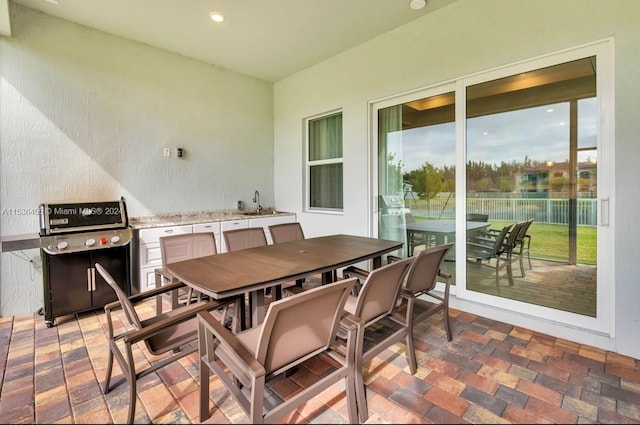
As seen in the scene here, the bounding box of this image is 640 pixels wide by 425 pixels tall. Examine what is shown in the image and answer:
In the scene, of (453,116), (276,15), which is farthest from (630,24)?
(276,15)

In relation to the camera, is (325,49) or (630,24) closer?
(630,24)

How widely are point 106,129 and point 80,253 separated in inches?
61.0

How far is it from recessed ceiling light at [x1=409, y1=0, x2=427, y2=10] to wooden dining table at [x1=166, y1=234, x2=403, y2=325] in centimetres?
241

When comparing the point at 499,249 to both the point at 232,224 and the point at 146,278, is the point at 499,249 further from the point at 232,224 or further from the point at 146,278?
the point at 146,278

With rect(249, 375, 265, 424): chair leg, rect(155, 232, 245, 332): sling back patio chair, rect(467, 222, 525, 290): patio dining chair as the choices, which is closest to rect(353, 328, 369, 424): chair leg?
rect(249, 375, 265, 424): chair leg

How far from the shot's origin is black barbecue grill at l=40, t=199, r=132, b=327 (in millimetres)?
2887

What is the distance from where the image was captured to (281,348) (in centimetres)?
138

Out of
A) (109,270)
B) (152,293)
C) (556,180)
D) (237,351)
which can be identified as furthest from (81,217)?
(556,180)

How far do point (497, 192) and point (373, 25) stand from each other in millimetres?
2317

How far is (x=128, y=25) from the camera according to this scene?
136 inches

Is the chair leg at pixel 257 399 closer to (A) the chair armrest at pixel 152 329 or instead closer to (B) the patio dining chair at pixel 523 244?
(A) the chair armrest at pixel 152 329

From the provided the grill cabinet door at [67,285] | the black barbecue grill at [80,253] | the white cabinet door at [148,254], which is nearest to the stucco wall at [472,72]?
the white cabinet door at [148,254]

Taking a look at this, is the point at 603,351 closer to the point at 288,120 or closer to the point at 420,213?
the point at 420,213

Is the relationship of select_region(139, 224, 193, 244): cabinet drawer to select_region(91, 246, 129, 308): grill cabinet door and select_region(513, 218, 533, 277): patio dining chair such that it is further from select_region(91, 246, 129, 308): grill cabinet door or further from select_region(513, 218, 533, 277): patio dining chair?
select_region(513, 218, 533, 277): patio dining chair
